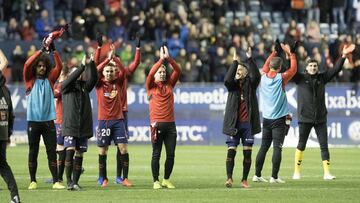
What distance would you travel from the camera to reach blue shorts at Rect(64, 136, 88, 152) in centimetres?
2109

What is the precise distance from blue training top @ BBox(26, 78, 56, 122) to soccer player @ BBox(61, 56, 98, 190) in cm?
29

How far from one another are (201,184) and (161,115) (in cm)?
158

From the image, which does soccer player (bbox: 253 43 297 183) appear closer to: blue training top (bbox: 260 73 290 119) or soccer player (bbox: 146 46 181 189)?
blue training top (bbox: 260 73 290 119)

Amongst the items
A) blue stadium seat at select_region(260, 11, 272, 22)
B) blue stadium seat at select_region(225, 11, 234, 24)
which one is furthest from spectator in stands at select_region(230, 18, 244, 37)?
blue stadium seat at select_region(260, 11, 272, 22)

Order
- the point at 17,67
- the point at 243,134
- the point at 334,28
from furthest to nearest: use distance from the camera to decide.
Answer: the point at 334,28
the point at 17,67
the point at 243,134

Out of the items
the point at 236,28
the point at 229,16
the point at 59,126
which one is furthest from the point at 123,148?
the point at 229,16

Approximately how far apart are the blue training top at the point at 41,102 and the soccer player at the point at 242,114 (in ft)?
10.3

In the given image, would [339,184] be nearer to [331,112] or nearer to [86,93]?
[86,93]

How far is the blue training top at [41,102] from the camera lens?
21016 millimetres

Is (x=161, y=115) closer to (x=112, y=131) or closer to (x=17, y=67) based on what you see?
(x=112, y=131)

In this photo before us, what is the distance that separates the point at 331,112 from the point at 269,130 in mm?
13717

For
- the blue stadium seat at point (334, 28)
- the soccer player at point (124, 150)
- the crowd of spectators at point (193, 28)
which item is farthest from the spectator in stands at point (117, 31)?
the soccer player at point (124, 150)

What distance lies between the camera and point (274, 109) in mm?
23000

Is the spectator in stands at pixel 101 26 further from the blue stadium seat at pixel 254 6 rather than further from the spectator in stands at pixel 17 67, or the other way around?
the blue stadium seat at pixel 254 6
